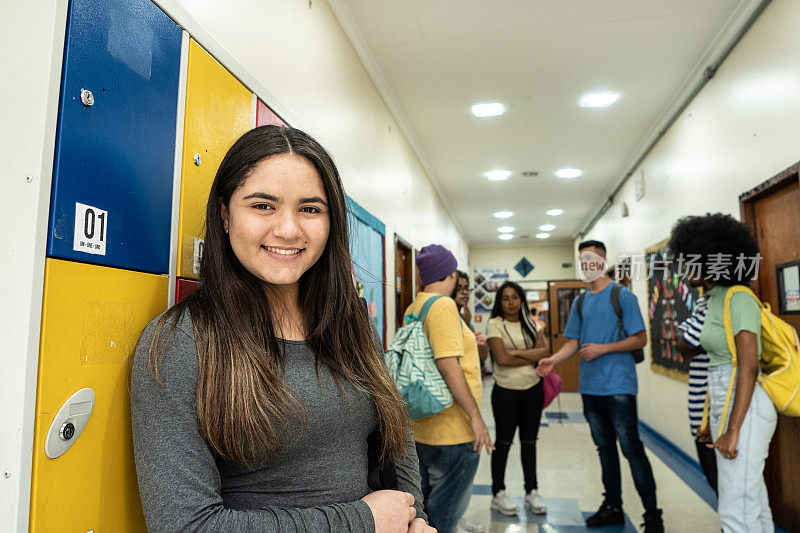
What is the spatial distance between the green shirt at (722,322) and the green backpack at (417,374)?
1.09m

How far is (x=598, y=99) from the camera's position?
4.23 m

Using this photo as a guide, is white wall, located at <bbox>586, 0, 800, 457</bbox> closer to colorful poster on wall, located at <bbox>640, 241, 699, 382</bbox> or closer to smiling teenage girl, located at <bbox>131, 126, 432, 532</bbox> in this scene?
colorful poster on wall, located at <bbox>640, 241, 699, 382</bbox>

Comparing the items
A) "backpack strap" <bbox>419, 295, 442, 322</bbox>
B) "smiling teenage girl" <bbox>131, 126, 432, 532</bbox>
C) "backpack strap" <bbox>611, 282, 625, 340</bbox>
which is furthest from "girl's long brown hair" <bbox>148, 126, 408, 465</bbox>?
"backpack strap" <bbox>611, 282, 625, 340</bbox>

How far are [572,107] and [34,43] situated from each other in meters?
4.30

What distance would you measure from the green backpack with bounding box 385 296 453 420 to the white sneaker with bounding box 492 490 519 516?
1349 millimetres

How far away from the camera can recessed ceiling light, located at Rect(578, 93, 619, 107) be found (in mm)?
4156

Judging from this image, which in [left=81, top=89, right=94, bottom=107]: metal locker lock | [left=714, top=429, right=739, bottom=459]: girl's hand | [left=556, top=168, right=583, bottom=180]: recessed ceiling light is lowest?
[left=714, top=429, right=739, bottom=459]: girl's hand

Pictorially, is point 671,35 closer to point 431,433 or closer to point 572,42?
point 572,42

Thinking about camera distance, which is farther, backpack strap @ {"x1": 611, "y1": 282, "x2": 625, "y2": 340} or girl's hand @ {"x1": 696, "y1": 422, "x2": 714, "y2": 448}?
backpack strap @ {"x1": 611, "y1": 282, "x2": 625, "y2": 340}

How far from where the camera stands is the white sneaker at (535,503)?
290cm

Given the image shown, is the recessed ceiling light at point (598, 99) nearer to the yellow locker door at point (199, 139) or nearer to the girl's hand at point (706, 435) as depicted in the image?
the girl's hand at point (706, 435)

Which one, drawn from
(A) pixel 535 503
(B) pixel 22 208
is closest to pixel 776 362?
(A) pixel 535 503

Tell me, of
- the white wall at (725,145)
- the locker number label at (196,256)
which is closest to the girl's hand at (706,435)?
the white wall at (725,145)

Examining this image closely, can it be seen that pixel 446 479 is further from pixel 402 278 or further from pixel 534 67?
pixel 534 67
